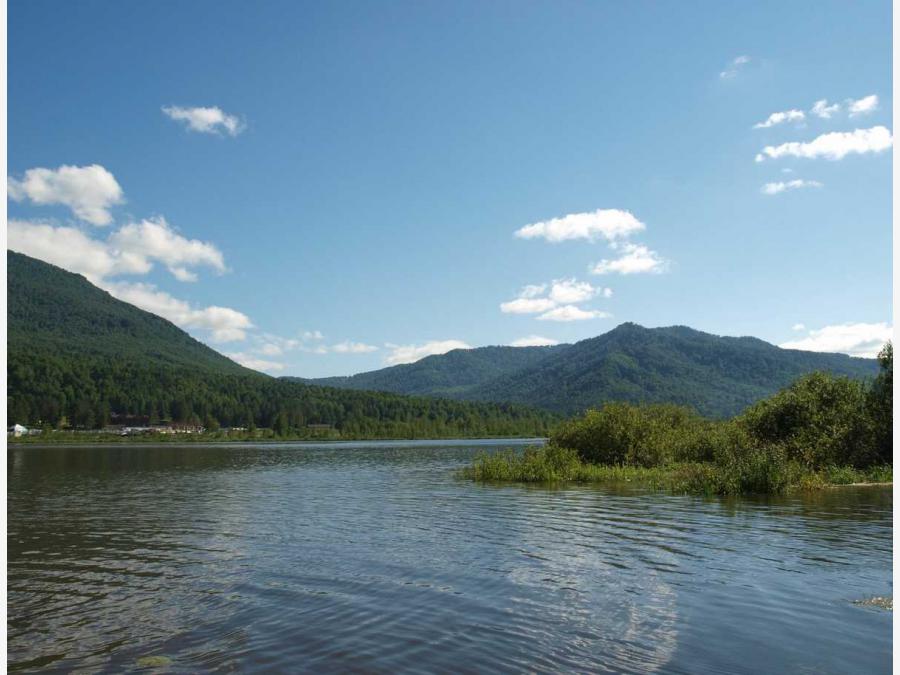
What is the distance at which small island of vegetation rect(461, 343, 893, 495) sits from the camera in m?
48.2

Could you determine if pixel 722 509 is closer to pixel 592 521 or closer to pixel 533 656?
pixel 592 521

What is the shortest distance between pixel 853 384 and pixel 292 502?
43.5 meters

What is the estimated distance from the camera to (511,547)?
76.4 feet

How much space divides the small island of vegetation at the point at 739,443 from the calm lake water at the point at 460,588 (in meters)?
13.7

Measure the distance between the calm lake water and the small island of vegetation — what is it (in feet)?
45.0

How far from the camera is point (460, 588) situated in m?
A: 17.4

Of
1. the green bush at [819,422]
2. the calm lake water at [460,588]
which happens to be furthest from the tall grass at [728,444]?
the calm lake water at [460,588]

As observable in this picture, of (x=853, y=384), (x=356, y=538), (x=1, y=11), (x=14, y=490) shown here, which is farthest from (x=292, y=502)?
(x=853, y=384)

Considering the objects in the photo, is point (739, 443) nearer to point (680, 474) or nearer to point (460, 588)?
point (680, 474)

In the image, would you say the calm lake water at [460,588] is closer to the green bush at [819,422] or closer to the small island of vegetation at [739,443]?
the small island of vegetation at [739,443]

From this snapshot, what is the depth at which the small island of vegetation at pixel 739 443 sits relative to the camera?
48.2m

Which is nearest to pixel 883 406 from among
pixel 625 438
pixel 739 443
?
pixel 739 443

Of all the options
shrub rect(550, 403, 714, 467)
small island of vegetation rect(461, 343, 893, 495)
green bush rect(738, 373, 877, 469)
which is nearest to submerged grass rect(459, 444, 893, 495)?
small island of vegetation rect(461, 343, 893, 495)

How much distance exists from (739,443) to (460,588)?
39.7m
